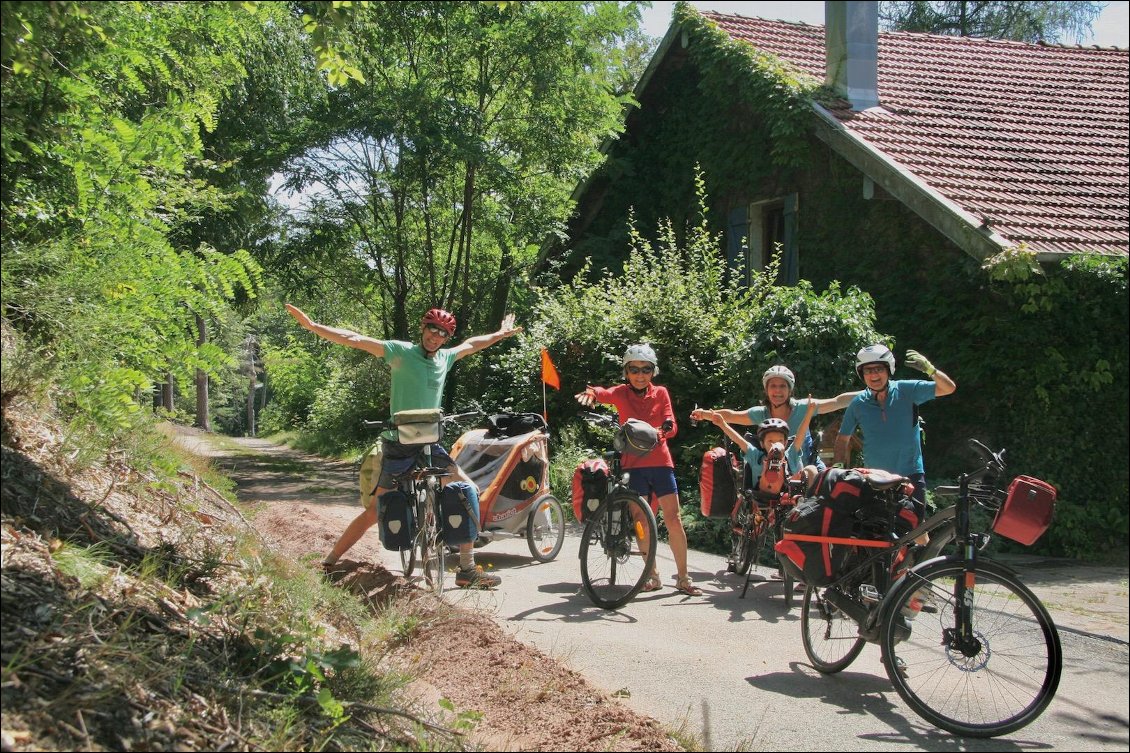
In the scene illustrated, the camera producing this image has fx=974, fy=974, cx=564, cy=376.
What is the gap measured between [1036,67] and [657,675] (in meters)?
16.6

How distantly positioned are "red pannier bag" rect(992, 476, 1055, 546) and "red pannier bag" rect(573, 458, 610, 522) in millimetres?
3167

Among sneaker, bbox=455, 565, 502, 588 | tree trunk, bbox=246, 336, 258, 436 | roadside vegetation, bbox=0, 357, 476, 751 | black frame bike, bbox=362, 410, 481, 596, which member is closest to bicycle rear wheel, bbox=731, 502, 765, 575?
sneaker, bbox=455, 565, 502, 588

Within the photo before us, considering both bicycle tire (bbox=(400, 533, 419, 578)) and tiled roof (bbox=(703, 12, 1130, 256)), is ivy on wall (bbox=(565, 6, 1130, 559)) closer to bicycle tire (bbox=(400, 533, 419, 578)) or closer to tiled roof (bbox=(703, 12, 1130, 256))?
tiled roof (bbox=(703, 12, 1130, 256))

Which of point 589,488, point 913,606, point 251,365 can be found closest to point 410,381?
point 589,488

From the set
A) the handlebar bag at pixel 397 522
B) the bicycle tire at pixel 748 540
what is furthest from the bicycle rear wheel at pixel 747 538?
the handlebar bag at pixel 397 522

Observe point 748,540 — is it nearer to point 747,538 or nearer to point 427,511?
point 747,538

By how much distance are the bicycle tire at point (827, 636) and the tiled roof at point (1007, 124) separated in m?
7.46

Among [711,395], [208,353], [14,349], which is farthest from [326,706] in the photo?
[711,395]

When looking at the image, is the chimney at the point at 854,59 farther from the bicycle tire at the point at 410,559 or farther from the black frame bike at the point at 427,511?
the bicycle tire at the point at 410,559

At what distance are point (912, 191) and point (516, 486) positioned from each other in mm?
6970

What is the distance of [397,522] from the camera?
21.9 ft

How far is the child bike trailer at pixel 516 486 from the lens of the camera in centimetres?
830

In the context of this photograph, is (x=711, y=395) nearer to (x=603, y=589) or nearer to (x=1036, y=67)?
(x=603, y=589)

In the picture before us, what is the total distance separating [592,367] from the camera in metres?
13.8
